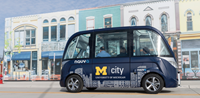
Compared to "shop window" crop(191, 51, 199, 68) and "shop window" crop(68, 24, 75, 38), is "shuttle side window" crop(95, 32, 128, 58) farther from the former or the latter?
"shop window" crop(68, 24, 75, 38)

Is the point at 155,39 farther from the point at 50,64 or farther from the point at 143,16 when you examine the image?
the point at 50,64

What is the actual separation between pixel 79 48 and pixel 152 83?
135 inches

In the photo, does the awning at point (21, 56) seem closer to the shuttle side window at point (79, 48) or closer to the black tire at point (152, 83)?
the shuttle side window at point (79, 48)

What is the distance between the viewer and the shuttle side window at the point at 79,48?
915cm

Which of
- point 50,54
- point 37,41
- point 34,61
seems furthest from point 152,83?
point 37,41

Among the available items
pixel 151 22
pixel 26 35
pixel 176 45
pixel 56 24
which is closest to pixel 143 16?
pixel 151 22

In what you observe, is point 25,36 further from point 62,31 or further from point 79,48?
point 79,48

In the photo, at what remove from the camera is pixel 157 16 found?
23609mm

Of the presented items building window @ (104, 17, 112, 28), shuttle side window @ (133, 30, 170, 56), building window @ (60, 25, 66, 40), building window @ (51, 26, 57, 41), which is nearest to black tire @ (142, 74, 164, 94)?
shuttle side window @ (133, 30, 170, 56)

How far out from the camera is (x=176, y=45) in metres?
22.5

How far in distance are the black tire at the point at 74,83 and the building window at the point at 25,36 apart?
839 inches

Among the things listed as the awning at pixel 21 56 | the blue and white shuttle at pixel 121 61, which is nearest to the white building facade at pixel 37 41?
the awning at pixel 21 56

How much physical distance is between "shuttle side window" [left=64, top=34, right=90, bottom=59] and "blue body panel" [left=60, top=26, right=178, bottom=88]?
236mm

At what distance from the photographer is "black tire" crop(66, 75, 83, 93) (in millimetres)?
8938
